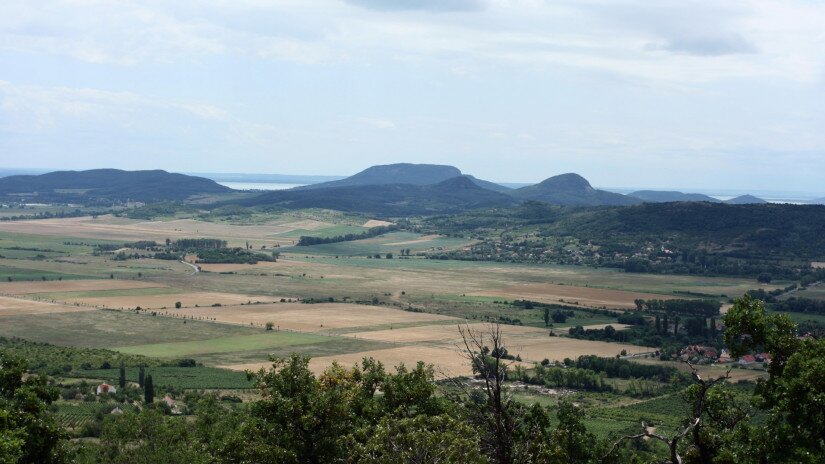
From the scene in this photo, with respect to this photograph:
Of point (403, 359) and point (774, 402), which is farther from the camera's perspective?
point (403, 359)

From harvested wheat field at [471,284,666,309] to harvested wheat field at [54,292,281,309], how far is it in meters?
36.1

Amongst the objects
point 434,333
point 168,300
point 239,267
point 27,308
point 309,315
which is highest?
point 239,267

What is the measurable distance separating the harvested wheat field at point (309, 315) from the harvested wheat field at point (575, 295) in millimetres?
26337

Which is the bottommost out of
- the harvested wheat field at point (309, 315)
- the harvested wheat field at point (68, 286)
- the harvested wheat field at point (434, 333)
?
the harvested wheat field at point (434, 333)

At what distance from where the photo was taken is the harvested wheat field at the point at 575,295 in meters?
139

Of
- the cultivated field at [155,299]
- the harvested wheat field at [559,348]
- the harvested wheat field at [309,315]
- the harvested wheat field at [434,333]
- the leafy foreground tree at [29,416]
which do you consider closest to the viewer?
the leafy foreground tree at [29,416]

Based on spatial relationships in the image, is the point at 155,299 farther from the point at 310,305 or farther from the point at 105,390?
the point at 105,390

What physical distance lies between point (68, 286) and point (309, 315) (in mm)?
42926

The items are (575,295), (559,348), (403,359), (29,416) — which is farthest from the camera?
A: (575,295)

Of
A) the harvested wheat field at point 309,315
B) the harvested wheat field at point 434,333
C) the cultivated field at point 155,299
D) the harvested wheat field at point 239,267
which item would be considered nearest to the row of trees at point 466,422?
the harvested wheat field at point 434,333

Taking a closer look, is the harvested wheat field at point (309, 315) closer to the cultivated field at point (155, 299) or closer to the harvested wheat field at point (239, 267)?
the cultivated field at point (155, 299)

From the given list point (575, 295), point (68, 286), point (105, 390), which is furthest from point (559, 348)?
point (68, 286)

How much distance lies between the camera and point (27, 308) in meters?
115

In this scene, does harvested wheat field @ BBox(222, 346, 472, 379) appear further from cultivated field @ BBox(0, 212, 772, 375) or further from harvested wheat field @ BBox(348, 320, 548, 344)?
harvested wheat field @ BBox(348, 320, 548, 344)
